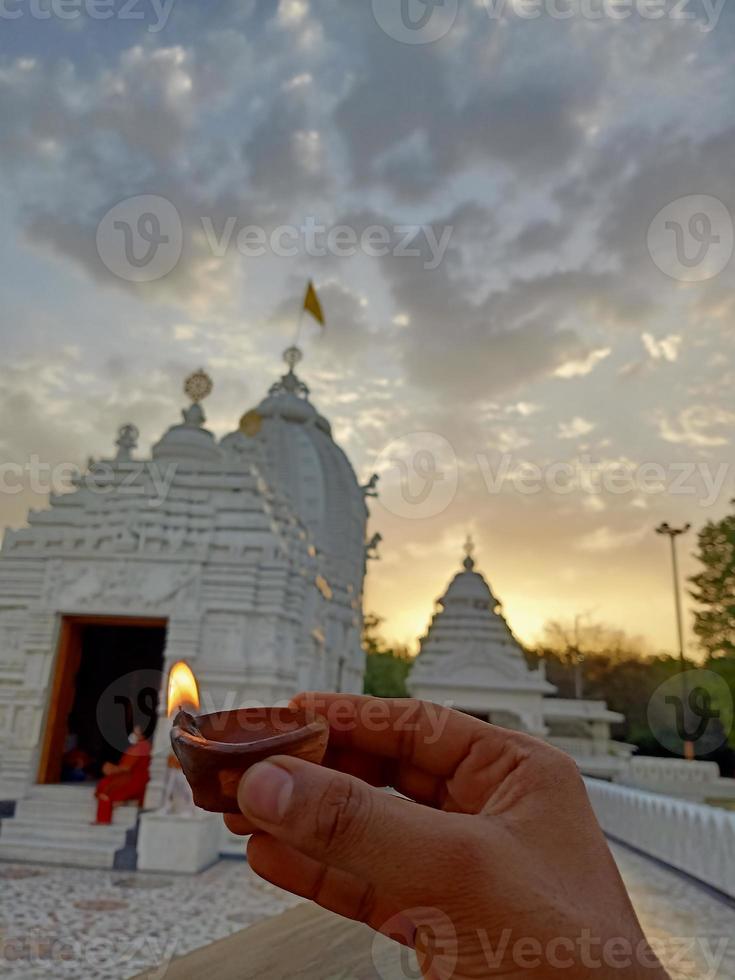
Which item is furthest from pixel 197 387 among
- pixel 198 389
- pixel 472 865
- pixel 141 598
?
pixel 472 865

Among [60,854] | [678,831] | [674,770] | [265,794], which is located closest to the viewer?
[265,794]

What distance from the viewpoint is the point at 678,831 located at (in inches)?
401

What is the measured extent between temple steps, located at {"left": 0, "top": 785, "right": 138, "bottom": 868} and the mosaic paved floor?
0.33m

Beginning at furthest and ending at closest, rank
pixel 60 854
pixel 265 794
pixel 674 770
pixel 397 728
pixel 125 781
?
pixel 674 770 → pixel 125 781 → pixel 60 854 → pixel 397 728 → pixel 265 794

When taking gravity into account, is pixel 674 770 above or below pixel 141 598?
below

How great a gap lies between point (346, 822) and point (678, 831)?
1113cm

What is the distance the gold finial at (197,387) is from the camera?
14.2 meters

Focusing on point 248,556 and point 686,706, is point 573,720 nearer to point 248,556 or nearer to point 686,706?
point 686,706

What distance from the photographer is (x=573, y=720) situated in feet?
77.6

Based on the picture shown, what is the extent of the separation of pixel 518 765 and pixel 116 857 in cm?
883

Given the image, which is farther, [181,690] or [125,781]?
[125,781]

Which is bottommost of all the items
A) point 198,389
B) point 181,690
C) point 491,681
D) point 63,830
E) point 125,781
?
point 63,830

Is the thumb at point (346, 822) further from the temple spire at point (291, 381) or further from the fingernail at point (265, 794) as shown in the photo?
the temple spire at point (291, 381)

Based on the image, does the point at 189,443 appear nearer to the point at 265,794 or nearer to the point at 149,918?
the point at 149,918
